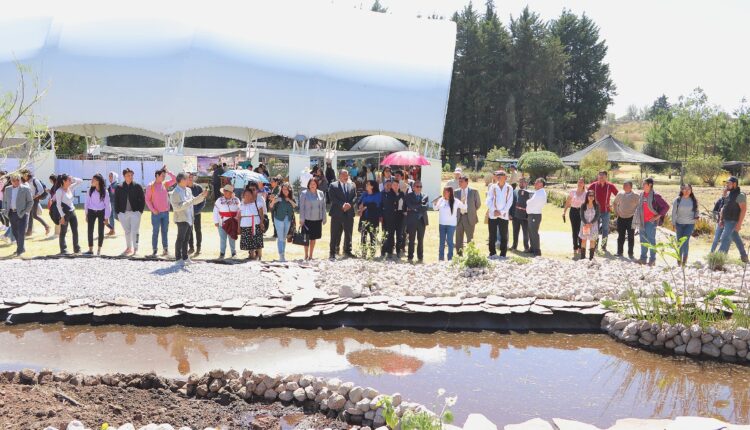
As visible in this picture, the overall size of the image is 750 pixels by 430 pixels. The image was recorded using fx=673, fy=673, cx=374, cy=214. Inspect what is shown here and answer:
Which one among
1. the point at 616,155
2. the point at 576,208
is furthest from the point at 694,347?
the point at 616,155

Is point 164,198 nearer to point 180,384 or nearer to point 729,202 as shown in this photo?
point 180,384

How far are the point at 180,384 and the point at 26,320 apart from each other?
3195mm

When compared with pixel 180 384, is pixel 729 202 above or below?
above

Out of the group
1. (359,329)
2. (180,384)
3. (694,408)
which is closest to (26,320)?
(180,384)

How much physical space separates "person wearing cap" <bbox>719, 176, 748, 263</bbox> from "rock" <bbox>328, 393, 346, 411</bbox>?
8.28m

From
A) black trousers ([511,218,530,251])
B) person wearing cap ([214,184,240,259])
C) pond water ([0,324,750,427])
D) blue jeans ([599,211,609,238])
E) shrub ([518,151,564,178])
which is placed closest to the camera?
pond water ([0,324,750,427])

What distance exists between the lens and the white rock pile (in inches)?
326

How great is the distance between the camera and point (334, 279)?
8.85 m

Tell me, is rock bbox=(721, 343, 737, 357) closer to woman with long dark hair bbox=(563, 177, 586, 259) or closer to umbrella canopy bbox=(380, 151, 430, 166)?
woman with long dark hair bbox=(563, 177, 586, 259)

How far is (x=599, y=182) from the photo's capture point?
11.7 meters

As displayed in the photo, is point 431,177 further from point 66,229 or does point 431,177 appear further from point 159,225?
point 66,229

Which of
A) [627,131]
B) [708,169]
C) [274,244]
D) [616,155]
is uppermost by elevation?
[627,131]

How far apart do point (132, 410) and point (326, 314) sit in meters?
2.96

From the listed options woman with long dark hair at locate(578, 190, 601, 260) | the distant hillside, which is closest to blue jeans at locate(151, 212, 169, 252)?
woman with long dark hair at locate(578, 190, 601, 260)
